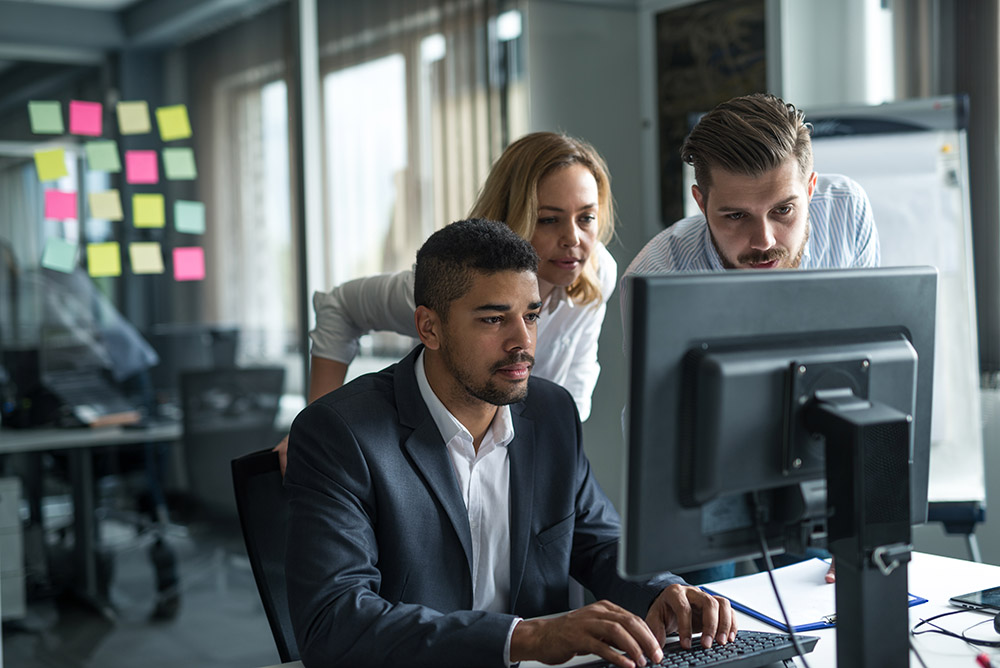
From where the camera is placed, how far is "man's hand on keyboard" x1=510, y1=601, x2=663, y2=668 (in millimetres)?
1108

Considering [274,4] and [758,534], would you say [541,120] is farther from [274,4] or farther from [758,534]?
[758,534]

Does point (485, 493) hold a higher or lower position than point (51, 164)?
lower

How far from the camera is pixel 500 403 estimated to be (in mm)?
1469

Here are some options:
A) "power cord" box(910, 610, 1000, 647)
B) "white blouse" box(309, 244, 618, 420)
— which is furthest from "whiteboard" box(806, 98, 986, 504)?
"power cord" box(910, 610, 1000, 647)

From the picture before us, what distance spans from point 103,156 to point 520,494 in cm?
239

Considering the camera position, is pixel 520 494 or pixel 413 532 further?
pixel 520 494

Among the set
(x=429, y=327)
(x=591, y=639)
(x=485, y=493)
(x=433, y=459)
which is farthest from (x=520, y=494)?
(x=591, y=639)

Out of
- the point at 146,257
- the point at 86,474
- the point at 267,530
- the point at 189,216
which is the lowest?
the point at 86,474

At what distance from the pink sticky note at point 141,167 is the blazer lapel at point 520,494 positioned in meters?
2.27

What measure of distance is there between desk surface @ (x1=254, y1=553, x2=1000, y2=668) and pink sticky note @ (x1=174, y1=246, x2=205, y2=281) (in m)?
2.34

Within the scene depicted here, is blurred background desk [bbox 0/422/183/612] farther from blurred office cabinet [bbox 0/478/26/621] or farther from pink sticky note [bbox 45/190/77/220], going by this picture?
pink sticky note [bbox 45/190/77/220]

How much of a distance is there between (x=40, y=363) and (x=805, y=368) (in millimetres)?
2943

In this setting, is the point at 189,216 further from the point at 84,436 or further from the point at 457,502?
the point at 457,502

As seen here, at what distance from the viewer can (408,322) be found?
1988 mm
